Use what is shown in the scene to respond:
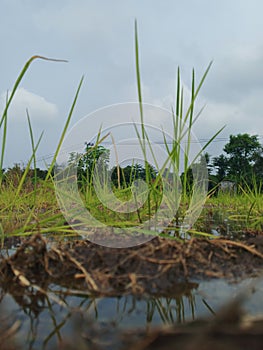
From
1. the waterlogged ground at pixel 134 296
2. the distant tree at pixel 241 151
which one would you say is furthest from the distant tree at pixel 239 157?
the waterlogged ground at pixel 134 296

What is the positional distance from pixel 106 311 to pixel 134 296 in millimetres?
116

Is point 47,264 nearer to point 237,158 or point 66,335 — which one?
point 66,335

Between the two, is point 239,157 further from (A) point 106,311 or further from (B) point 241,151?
(A) point 106,311

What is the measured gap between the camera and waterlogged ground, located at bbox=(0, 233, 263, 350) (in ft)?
1.82

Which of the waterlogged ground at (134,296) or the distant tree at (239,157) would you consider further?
the distant tree at (239,157)

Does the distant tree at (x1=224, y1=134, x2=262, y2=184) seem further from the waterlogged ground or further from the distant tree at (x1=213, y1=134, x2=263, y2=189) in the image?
the waterlogged ground

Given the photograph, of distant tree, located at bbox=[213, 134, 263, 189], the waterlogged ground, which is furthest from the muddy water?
distant tree, located at bbox=[213, 134, 263, 189]

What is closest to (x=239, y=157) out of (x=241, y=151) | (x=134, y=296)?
(x=241, y=151)

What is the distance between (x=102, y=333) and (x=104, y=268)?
17.6 inches

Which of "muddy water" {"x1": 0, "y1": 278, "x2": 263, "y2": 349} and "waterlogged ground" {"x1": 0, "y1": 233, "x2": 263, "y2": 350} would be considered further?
"muddy water" {"x1": 0, "y1": 278, "x2": 263, "y2": 349}

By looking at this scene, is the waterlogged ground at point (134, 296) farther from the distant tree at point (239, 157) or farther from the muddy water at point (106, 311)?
the distant tree at point (239, 157)

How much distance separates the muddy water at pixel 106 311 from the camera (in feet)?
2.52

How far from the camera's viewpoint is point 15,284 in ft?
3.84

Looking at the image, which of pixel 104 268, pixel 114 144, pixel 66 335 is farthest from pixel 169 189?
pixel 66 335
